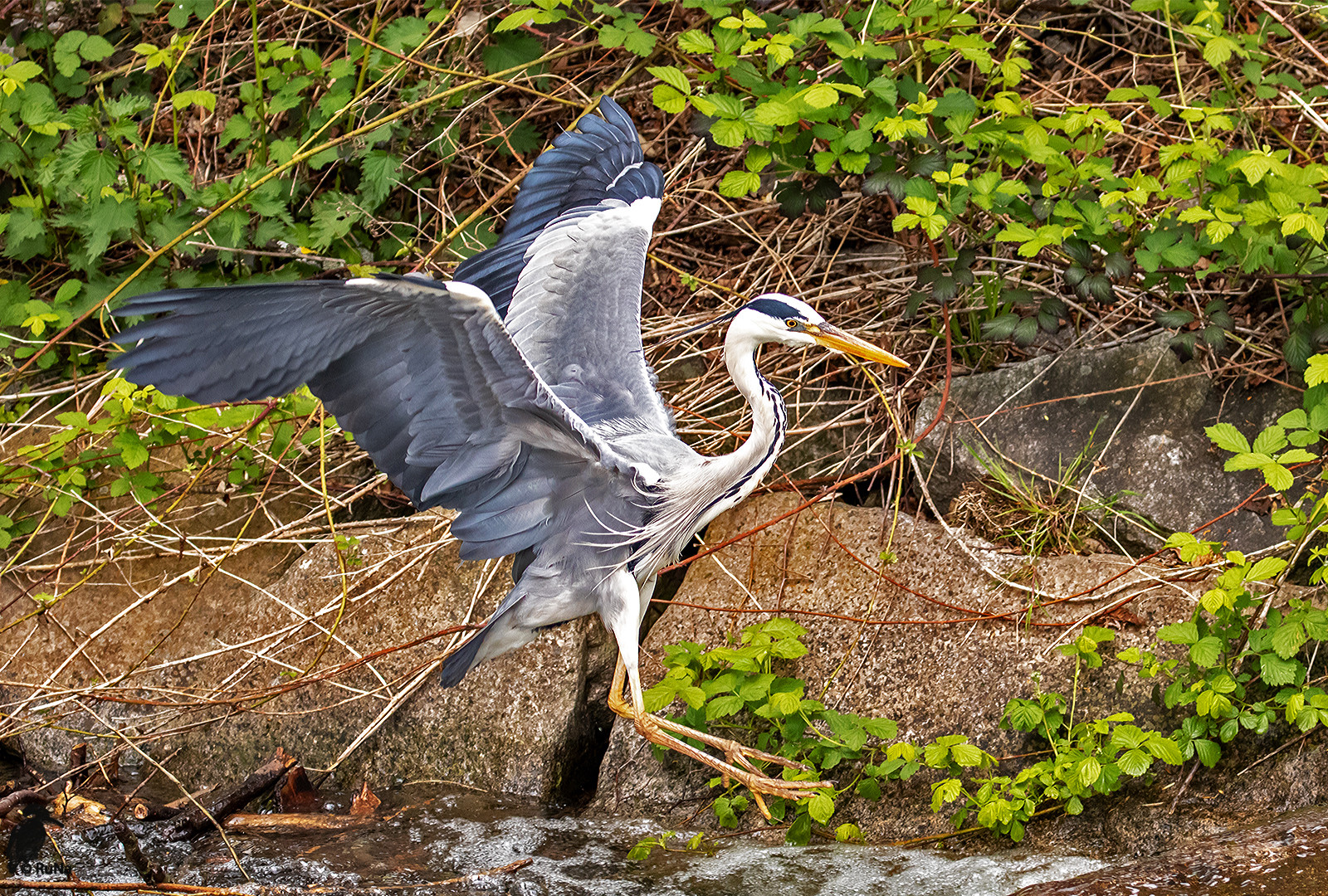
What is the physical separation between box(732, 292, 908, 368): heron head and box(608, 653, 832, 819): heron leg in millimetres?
783

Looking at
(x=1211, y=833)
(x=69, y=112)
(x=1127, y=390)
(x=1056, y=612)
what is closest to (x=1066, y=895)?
(x=1211, y=833)

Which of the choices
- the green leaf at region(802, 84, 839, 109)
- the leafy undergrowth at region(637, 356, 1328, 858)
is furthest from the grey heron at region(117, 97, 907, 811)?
the green leaf at region(802, 84, 839, 109)

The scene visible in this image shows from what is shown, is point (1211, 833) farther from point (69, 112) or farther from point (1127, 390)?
point (69, 112)

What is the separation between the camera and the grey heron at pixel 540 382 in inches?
85.6

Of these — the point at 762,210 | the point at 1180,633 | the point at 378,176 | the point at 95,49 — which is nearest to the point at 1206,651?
the point at 1180,633

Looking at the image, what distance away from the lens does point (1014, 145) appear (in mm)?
3006

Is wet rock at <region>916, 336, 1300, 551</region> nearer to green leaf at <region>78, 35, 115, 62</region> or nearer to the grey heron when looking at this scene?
the grey heron

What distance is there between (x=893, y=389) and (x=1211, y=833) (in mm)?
1561

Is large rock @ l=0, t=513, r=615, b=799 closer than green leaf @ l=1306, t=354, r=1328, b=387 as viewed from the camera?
No

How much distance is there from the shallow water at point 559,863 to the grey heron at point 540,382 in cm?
18

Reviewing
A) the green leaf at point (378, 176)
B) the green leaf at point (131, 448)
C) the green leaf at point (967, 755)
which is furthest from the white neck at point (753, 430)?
the green leaf at point (378, 176)

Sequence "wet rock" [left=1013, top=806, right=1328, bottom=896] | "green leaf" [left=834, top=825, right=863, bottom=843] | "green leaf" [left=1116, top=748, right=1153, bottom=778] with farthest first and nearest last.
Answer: "green leaf" [left=834, top=825, right=863, bottom=843] → "green leaf" [left=1116, top=748, right=1153, bottom=778] → "wet rock" [left=1013, top=806, right=1328, bottom=896]

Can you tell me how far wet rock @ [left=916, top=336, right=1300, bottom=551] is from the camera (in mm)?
3029

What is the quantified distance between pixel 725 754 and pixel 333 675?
42.8 inches
